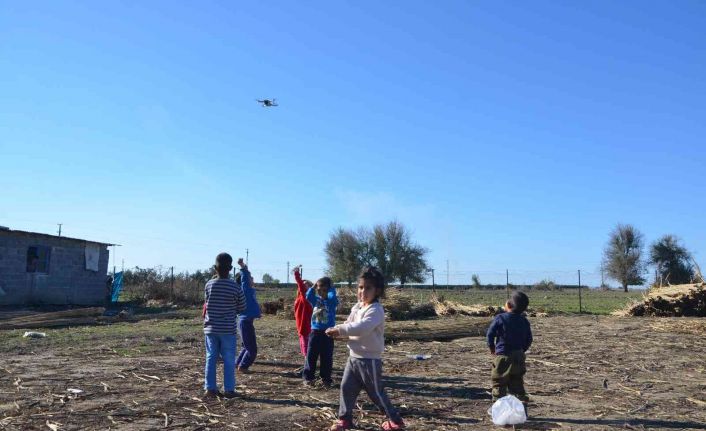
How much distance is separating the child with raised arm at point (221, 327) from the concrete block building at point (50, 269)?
21.6 m

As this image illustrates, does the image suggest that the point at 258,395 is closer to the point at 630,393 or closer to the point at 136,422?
the point at 136,422

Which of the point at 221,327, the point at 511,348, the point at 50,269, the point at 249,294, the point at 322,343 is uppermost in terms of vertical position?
the point at 50,269

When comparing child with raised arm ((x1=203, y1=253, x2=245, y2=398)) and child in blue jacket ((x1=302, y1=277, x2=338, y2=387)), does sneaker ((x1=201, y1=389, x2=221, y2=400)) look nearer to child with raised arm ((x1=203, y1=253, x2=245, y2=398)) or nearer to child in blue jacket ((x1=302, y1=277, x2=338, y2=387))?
child with raised arm ((x1=203, y1=253, x2=245, y2=398))

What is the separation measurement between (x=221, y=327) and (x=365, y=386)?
2.38 meters

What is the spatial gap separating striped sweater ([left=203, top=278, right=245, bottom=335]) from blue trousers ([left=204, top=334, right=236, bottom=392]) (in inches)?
3.3

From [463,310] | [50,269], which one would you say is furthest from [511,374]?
[50,269]

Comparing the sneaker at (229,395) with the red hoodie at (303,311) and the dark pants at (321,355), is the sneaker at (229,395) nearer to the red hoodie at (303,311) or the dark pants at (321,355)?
the dark pants at (321,355)

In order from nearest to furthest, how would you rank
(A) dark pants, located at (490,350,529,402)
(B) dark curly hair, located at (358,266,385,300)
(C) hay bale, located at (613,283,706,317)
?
1. (B) dark curly hair, located at (358,266,385,300)
2. (A) dark pants, located at (490,350,529,402)
3. (C) hay bale, located at (613,283,706,317)

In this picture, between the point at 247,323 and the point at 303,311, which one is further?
the point at 303,311

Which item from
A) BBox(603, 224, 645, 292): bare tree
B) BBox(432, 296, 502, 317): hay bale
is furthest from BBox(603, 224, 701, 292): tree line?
BBox(432, 296, 502, 317): hay bale

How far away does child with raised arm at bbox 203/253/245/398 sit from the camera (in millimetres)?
7145

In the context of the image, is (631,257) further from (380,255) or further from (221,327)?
(221,327)

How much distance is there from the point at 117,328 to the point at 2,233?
11.6 meters

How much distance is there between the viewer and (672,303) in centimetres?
2180
